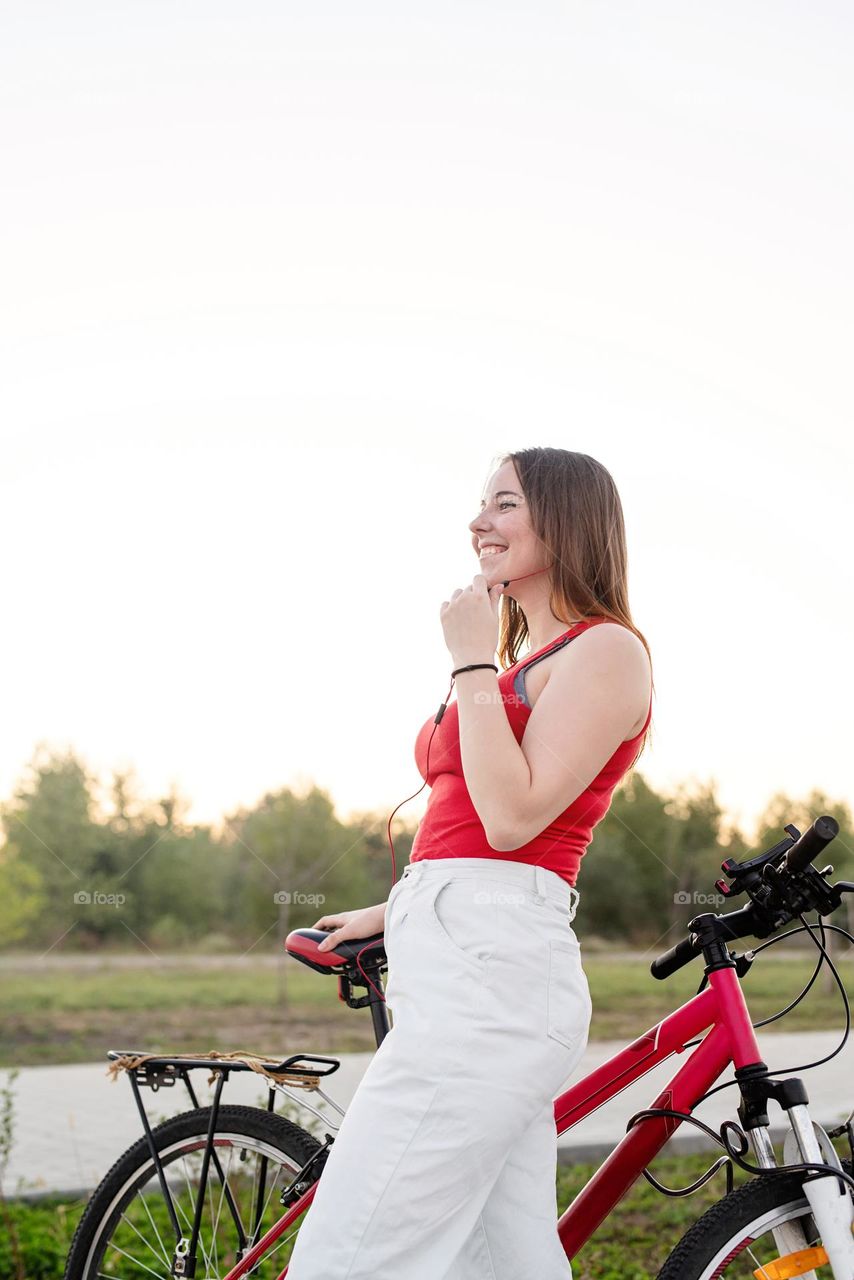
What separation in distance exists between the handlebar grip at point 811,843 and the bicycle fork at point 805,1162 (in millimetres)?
305

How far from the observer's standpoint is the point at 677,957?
6.24 feet

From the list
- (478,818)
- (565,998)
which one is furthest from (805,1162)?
(478,818)

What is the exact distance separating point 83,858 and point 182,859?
1632 mm

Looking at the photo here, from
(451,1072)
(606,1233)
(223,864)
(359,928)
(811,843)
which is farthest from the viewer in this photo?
(223,864)

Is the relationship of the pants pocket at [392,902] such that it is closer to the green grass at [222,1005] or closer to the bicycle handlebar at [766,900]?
the bicycle handlebar at [766,900]

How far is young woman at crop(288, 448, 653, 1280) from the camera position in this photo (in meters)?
1.58

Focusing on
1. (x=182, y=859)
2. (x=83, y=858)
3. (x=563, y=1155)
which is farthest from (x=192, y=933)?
(x=563, y=1155)

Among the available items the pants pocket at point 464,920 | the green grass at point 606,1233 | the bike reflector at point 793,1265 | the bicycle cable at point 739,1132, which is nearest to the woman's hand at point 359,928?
the pants pocket at point 464,920

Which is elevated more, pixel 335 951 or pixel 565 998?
pixel 335 951

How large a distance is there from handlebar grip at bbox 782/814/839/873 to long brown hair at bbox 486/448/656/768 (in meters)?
0.27

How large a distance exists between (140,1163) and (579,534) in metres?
1.44

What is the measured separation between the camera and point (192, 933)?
16250 mm

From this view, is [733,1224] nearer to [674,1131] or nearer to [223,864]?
[674,1131]

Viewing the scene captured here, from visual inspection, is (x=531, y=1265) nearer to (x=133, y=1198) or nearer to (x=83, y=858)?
(x=133, y=1198)
